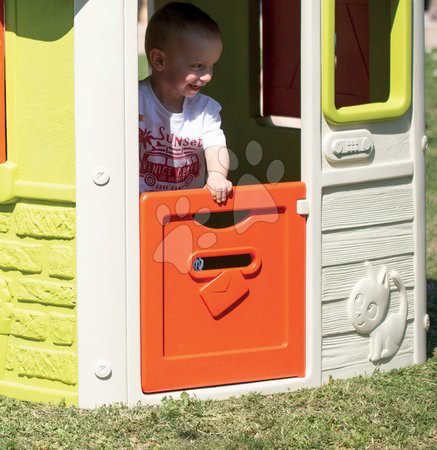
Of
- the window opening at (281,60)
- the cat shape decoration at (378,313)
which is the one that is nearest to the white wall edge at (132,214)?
the cat shape decoration at (378,313)

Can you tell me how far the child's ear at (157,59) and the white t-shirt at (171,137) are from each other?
0.31ft

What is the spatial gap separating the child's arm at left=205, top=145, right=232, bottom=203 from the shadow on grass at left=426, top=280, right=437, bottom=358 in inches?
54.9

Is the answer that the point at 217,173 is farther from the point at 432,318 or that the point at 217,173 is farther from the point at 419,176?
the point at 432,318

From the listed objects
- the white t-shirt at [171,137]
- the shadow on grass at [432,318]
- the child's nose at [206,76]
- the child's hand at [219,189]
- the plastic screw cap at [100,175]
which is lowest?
the shadow on grass at [432,318]

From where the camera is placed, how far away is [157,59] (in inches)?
216

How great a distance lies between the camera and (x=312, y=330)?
5.39 metres

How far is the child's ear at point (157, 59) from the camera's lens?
546cm

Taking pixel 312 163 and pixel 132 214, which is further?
pixel 312 163

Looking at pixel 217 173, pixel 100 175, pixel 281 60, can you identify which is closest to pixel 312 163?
pixel 217 173

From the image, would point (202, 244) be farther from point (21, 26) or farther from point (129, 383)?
point (21, 26)

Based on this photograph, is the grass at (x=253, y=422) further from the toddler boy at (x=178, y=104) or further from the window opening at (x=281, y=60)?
the window opening at (x=281, y=60)

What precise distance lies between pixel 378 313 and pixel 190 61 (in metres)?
1.28

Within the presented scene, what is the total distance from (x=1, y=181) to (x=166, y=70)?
2.70 ft

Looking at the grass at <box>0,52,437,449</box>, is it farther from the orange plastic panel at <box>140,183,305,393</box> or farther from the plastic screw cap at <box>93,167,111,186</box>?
the plastic screw cap at <box>93,167,111,186</box>
